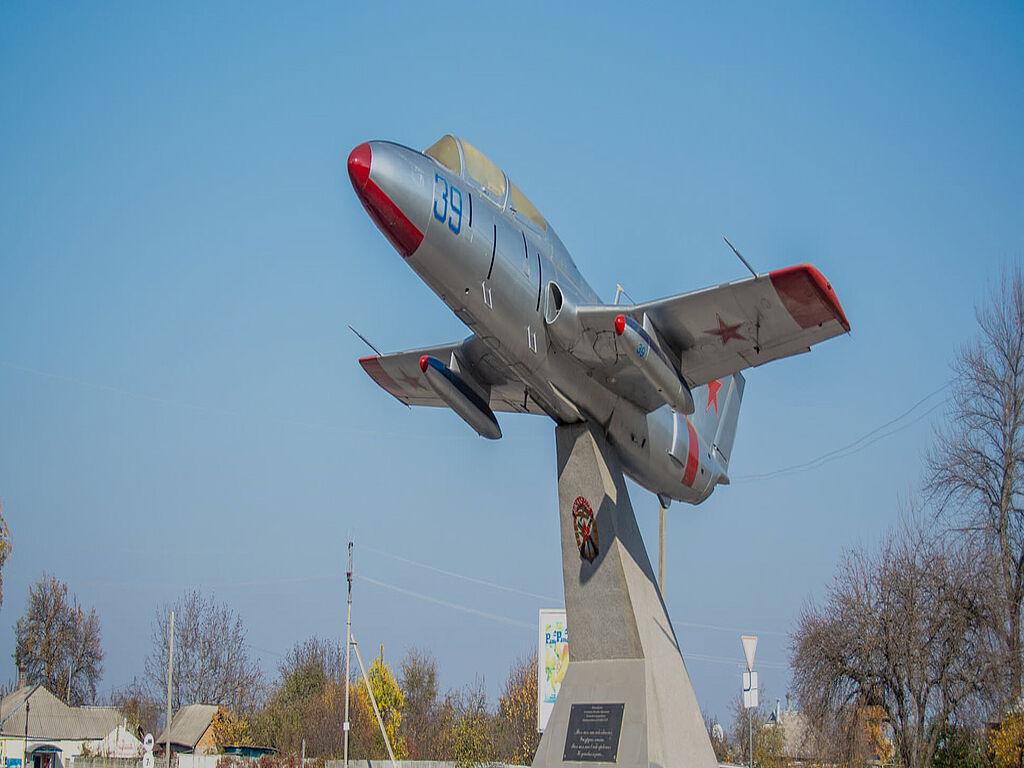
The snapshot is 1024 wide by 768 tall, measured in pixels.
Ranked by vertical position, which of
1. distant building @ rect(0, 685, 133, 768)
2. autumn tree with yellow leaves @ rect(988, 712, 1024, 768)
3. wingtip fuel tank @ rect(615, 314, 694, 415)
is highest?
wingtip fuel tank @ rect(615, 314, 694, 415)

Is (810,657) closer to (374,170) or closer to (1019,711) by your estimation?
(1019,711)

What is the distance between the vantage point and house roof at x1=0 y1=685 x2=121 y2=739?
174 ft

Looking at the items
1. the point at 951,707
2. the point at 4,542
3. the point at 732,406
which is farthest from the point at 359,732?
the point at 732,406

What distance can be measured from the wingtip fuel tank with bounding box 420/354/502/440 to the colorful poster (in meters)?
15.5

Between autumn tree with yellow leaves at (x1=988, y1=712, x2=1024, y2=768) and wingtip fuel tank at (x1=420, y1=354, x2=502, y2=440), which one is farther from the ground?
wingtip fuel tank at (x1=420, y1=354, x2=502, y2=440)

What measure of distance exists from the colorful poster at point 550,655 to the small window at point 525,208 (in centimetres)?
1757

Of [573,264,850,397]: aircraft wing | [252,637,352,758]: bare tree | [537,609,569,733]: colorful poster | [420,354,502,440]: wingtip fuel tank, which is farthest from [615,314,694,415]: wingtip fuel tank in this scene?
[252,637,352,758]: bare tree

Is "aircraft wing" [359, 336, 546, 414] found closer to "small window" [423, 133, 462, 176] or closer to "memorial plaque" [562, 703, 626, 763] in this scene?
"small window" [423, 133, 462, 176]

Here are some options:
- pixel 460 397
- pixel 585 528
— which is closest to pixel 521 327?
pixel 460 397

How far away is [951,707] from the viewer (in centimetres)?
2184

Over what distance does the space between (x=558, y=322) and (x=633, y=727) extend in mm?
5289

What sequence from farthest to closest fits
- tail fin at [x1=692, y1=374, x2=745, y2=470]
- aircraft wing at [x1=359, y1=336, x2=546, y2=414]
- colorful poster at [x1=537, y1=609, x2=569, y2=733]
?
colorful poster at [x1=537, y1=609, x2=569, y2=733] < tail fin at [x1=692, y1=374, x2=745, y2=470] < aircraft wing at [x1=359, y1=336, x2=546, y2=414]

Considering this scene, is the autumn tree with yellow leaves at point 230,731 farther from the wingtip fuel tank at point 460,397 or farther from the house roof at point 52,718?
the wingtip fuel tank at point 460,397

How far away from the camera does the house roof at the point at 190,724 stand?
1911 inches
